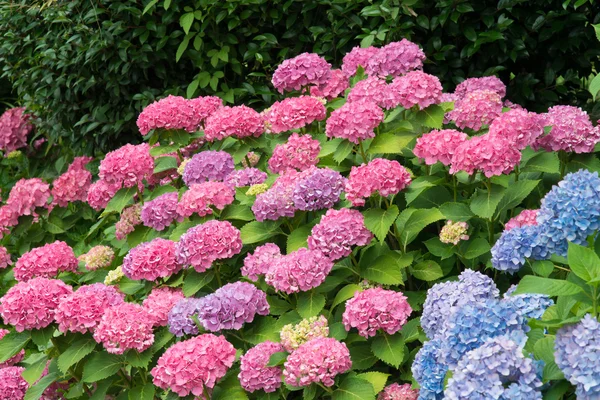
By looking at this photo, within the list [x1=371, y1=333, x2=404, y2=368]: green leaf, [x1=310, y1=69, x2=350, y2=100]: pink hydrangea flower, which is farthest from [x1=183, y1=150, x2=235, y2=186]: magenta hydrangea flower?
[x1=371, y1=333, x2=404, y2=368]: green leaf

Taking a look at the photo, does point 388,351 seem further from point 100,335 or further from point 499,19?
point 499,19

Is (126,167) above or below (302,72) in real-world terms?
below

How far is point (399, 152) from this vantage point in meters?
3.73

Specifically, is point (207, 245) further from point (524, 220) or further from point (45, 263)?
point (524, 220)

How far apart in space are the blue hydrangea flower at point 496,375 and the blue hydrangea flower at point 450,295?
41 centimetres

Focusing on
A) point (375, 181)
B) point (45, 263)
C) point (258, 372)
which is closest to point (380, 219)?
point (375, 181)

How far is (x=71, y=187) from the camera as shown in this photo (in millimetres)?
5574

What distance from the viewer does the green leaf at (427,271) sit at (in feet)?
11.1

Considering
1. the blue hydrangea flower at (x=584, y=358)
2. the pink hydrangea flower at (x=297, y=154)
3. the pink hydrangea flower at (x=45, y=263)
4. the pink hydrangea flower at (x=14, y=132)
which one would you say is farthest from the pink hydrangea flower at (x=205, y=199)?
the pink hydrangea flower at (x=14, y=132)

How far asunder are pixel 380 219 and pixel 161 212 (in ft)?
3.98

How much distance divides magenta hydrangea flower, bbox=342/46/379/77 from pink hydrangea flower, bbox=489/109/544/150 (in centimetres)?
133

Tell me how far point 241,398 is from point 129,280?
1.16 metres

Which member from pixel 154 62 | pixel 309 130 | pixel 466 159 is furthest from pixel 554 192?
pixel 154 62

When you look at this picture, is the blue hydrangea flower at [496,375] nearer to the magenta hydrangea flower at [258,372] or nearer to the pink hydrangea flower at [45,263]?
the magenta hydrangea flower at [258,372]
